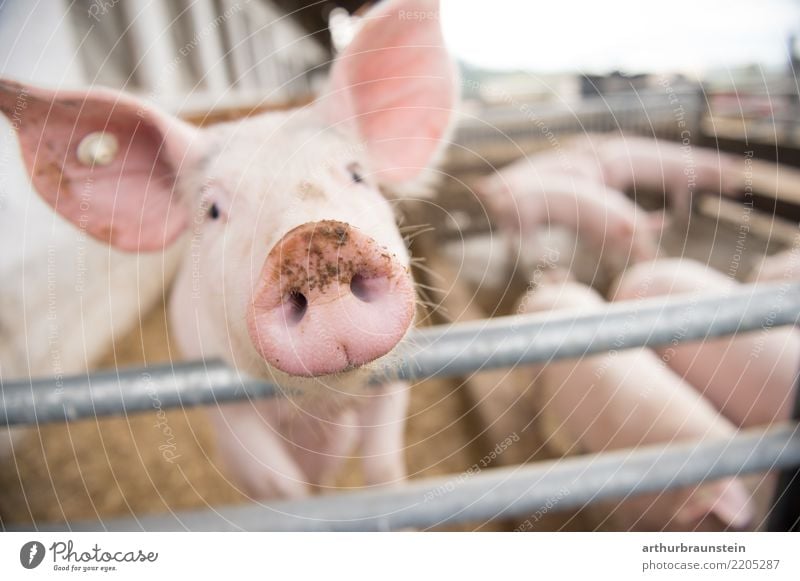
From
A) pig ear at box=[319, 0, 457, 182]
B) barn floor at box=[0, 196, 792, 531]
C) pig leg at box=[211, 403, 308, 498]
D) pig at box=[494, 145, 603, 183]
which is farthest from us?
Answer: pig at box=[494, 145, 603, 183]

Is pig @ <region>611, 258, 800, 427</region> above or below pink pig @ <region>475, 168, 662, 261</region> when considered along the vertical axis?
below

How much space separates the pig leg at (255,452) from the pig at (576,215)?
1.27 m

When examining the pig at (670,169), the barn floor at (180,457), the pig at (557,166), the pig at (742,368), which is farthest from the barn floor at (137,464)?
the pig at (670,169)

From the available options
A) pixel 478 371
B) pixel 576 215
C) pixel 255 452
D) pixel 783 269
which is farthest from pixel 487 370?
pixel 576 215

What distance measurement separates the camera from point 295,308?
1.21 ft

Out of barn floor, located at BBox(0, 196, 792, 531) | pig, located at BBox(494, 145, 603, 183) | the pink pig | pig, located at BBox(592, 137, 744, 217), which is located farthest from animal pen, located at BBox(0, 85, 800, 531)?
pig, located at BBox(592, 137, 744, 217)

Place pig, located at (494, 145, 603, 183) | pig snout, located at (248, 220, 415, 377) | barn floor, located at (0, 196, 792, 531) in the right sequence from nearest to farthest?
1. pig snout, located at (248, 220, 415, 377)
2. barn floor, located at (0, 196, 792, 531)
3. pig, located at (494, 145, 603, 183)

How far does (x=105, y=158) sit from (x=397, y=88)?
0.26 meters

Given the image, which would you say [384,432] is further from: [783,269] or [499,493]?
[783,269]

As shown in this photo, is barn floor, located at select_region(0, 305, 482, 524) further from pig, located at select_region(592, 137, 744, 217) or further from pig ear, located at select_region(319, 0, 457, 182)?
pig, located at select_region(592, 137, 744, 217)

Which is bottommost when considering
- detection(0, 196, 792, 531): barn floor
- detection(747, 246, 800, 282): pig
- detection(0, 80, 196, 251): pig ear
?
detection(0, 196, 792, 531): barn floor

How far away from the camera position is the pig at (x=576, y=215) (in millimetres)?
1798

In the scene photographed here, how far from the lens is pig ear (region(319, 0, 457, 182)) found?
454 mm
